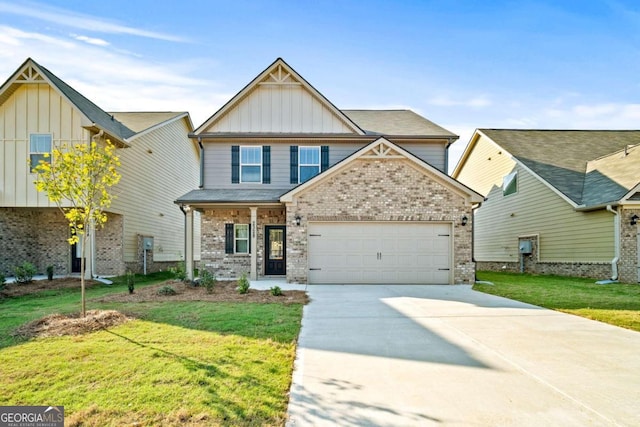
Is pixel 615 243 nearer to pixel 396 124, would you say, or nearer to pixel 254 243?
pixel 396 124

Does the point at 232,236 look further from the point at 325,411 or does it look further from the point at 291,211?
the point at 325,411

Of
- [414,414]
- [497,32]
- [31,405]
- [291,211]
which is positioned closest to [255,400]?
[414,414]

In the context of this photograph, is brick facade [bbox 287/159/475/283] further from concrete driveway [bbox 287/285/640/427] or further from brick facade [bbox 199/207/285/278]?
concrete driveway [bbox 287/285/640/427]

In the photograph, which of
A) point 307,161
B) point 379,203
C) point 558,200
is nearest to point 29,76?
point 307,161

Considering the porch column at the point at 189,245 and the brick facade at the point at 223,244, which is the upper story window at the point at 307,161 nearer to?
the brick facade at the point at 223,244

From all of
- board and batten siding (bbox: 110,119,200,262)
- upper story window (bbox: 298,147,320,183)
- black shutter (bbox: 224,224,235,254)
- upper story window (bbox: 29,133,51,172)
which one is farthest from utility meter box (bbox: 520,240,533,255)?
upper story window (bbox: 29,133,51,172)

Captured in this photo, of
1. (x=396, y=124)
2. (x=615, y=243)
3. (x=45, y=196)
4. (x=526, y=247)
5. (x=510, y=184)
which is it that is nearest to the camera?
(x=615, y=243)

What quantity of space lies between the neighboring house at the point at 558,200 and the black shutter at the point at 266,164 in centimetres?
1211

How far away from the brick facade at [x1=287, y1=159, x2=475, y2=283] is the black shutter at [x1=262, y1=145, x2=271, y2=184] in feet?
9.59

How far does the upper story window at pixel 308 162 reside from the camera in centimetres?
1627

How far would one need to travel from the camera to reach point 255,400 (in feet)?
12.8

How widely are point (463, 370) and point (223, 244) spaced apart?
38.3 feet

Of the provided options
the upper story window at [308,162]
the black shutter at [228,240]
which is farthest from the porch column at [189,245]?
the upper story window at [308,162]

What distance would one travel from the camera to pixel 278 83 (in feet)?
54.2
